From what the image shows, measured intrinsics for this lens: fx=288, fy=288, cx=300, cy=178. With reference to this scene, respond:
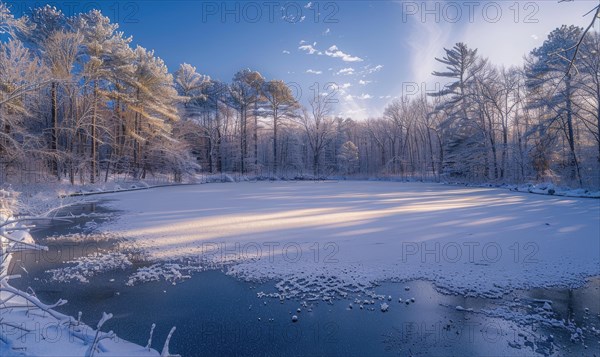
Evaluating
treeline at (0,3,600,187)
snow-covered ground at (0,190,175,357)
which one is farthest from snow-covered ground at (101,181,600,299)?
treeline at (0,3,600,187)

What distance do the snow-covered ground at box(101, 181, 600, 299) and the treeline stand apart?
8.13 metres

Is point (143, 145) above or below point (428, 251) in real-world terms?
above

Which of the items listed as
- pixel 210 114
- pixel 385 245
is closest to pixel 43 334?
pixel 385 245

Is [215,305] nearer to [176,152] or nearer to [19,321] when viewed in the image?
[19,321]

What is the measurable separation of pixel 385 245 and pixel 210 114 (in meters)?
37.7

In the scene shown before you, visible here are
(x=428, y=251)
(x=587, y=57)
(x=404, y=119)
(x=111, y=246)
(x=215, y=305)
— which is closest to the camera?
(x=215, y=305)

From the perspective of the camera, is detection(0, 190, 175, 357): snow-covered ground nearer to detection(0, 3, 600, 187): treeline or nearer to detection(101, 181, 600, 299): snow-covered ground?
detection(101, 181, 600, 299): snow-covered ground

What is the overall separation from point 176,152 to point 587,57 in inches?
1264

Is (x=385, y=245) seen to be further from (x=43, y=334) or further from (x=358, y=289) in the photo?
(x=43, y=334)

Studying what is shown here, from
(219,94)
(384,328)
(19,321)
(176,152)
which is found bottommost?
(384,328)

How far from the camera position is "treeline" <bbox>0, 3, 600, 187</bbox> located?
17953mm

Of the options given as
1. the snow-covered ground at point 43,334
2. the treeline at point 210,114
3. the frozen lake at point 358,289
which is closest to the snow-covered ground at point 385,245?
the frozen lake at point 358,289

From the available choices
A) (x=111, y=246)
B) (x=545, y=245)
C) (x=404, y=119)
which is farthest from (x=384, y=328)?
(x=404, y=119)

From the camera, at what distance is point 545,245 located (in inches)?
261
